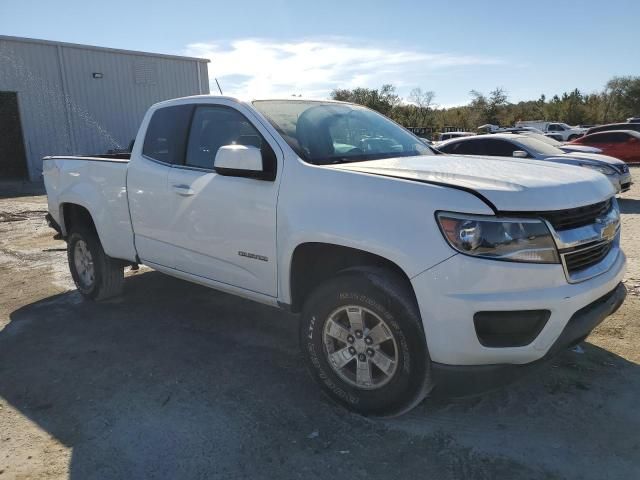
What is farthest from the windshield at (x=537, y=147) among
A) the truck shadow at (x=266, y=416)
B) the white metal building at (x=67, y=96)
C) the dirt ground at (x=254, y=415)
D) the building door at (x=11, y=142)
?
the building door at (x=11, y=142)

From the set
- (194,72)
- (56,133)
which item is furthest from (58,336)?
(194,72)

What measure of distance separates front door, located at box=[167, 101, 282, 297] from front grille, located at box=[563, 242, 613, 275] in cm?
169

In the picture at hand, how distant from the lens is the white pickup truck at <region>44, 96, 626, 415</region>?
2533 mm

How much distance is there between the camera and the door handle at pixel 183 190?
154 inches

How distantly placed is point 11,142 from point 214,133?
19.2 metres

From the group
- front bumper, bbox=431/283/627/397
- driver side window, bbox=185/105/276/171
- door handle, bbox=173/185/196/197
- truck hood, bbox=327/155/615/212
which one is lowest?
front bumper, bbox=431/283/627/397

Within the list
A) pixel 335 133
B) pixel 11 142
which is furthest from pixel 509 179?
pixel 11 142

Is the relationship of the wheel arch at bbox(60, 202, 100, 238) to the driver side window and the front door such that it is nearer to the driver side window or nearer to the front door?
the front door

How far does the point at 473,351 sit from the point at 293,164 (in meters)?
1.52

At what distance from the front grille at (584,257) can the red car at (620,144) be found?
59.0 feet

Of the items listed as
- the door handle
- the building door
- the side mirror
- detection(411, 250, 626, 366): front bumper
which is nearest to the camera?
detection(411, 250, 626, 366): front bumper

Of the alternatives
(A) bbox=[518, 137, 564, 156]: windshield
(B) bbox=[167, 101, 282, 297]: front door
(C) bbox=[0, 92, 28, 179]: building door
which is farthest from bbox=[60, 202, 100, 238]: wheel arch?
(C) bbox=[0, 92, 28, 179]: building door

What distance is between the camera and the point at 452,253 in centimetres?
252

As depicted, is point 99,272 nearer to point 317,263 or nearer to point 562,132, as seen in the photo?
point 317,263
